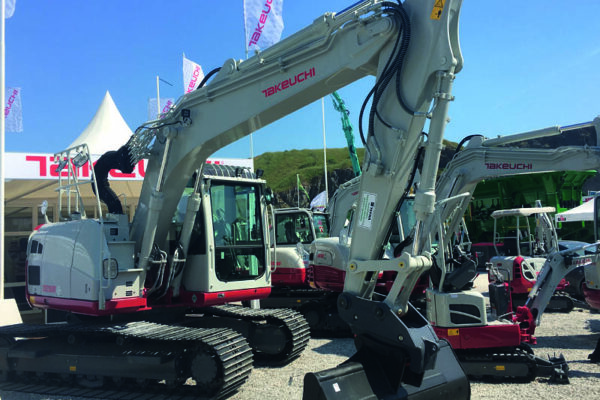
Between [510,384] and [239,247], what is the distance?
3.96 m

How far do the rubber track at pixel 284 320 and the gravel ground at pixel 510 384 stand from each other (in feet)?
0.75

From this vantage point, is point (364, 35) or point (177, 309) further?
point (177, 309)

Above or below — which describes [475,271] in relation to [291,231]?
below

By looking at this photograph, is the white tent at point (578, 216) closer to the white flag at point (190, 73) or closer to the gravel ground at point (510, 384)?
the gravel ground at point (510, 384)

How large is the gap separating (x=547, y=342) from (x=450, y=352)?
4833mm

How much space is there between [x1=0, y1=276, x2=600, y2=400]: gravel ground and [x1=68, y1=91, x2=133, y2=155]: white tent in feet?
37.6

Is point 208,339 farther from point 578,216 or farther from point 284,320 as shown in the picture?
point 578,216

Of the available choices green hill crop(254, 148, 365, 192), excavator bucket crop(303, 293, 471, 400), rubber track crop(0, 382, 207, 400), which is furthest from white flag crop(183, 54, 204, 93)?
green hill crop(254, 148, 365, 192)

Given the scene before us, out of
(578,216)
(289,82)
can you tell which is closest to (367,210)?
(289,82)

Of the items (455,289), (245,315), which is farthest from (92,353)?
(455,289)

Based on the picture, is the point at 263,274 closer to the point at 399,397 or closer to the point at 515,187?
the point at 399,397

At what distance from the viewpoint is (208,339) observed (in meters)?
5.75

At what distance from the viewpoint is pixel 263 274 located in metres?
7.11

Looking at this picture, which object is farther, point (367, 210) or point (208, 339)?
point (208, 339)
